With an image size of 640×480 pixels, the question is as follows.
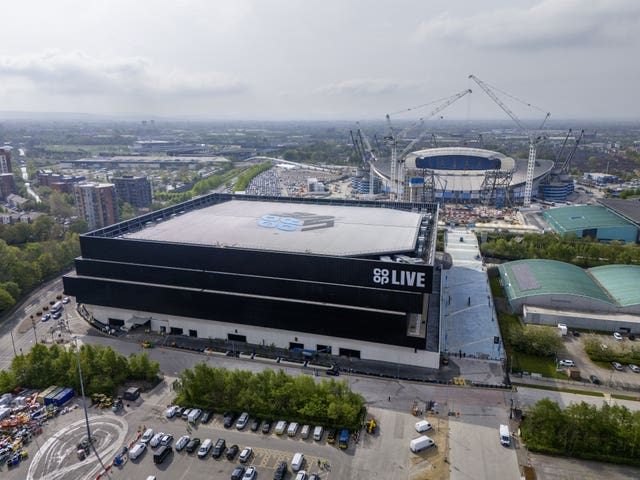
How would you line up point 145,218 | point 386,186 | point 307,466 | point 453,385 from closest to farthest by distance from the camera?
point 307,466, point 453,385, point 145,218, point 386,186

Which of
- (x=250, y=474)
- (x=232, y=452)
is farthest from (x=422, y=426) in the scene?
(x=232, y=452)

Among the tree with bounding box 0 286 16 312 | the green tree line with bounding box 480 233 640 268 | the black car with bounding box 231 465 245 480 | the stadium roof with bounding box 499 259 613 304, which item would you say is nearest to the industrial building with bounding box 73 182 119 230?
the tree with bounding box 0 286 16 312

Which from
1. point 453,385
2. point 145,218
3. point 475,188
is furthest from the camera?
point 475,188

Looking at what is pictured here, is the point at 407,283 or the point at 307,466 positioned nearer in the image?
the point at 307,466

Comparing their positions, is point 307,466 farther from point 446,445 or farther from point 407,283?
point 407,283

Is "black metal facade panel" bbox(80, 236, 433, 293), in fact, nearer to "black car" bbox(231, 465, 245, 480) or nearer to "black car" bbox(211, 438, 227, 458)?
"black car" bbox(211, 438, 227, 458)

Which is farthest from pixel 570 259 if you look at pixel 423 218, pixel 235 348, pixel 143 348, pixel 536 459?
pixel 143 348

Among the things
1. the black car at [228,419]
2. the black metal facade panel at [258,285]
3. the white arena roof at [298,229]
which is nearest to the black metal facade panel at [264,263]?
the black metal facade panel at [258,285]
